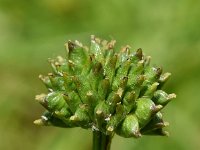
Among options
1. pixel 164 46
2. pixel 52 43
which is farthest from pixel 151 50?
pixel 52 43

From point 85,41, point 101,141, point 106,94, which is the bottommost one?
point 101,141

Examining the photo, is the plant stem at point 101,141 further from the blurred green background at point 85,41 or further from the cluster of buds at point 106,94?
the blurred green background at point 85,41

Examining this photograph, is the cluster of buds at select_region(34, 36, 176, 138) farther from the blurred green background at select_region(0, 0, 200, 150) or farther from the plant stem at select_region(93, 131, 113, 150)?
the blurred green background at select_region(0, 0, 200, 150)

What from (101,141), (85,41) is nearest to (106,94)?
(101,141)

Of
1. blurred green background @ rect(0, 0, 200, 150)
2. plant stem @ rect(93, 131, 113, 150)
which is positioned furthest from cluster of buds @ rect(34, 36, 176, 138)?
blurred green background @ rect(0, 0, 200, 150)

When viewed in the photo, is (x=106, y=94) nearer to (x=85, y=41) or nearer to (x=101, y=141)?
(x=101, y=141)

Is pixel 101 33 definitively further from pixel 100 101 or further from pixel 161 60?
pixel 100 101
